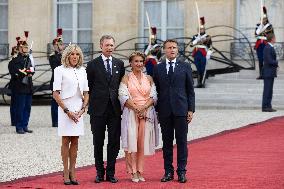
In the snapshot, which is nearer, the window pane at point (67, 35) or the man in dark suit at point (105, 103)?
the man in dark suit at point (105, 103)

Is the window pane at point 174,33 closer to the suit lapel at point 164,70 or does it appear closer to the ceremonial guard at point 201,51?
the ceremonial guard at point 201,51

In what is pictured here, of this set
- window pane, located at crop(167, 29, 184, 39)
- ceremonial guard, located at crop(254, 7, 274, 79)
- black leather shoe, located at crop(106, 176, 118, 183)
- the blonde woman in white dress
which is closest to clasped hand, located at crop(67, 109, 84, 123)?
the blonde woman in white dress

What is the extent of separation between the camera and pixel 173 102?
10.2m

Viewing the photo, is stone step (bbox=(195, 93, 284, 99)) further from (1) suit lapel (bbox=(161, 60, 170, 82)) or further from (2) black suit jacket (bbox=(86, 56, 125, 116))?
(2) black suit jacket (bbox=(86, 56, 125, 116))

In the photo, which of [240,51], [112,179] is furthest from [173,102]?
[240,51]

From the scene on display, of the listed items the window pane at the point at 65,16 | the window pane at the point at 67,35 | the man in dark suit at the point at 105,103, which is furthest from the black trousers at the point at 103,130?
the window pane at the point at 65,16

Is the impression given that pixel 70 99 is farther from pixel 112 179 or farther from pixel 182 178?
pixel 182 178

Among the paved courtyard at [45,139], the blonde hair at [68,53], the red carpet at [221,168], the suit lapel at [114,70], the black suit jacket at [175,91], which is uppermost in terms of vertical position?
the blonde hair at [68,53]

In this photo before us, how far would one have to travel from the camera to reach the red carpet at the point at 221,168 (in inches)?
387

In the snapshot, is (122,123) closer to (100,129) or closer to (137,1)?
(100,129)

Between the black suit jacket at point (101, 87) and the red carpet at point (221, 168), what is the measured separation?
849 millimetres

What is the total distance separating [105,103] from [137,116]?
0.40 metres

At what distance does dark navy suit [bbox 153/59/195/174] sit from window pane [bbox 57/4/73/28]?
19.3 metres

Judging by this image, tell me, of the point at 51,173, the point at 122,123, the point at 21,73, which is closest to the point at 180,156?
the point at 122,123
